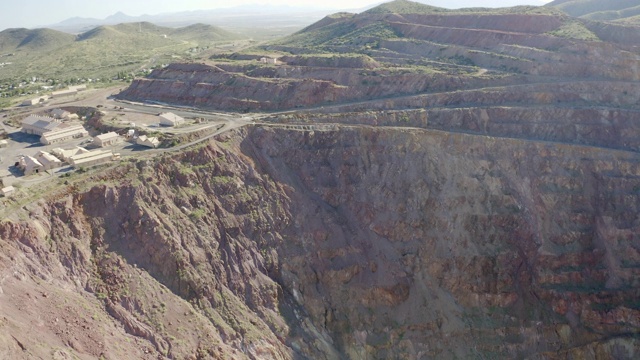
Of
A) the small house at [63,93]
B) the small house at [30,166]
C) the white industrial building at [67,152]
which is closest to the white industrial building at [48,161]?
the small house at [30,166]

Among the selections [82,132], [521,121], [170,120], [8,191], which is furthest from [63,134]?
[521,121]

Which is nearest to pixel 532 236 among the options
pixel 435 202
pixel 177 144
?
pixel 435 202

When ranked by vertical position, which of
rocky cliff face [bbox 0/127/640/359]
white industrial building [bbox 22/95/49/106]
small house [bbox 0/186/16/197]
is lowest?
rocky cliff face [bbox 0/127/640/359]

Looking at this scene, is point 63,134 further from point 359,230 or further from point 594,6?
point 594,6

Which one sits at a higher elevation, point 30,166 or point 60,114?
point 60,114

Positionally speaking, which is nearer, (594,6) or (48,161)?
(48,161)

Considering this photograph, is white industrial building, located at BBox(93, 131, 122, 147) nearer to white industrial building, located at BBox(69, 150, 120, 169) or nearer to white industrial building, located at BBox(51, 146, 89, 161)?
white industrial building, located at BBox(51, 146, 89, 161)

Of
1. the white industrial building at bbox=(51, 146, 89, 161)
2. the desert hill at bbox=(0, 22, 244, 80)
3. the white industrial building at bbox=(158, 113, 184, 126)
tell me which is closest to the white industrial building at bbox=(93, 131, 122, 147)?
the white industrial building at bbox=(51, 146, 89, 161)

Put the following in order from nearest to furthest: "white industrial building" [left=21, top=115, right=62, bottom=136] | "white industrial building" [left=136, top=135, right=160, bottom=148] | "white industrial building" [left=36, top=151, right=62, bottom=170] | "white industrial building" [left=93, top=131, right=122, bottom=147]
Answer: "white industrial building" [left=36, top=151, right=62, bottom=170], "white industrial building" [left=136, top=135, right=160, bottom=148], "white industrial building" [left=93, top=131, right=122, bottom=147], "white industrial building" [left=21, top=115, right=62, bottom=136]
